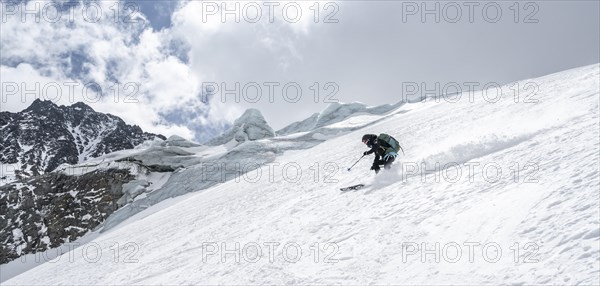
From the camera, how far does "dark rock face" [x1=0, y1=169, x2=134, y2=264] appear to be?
69250 millimetres

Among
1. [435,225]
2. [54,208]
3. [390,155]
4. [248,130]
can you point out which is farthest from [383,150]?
[248,130]

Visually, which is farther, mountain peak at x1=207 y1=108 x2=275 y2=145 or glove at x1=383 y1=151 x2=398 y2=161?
mountain peak at x1=207 y1=108 x2=275 y2=145

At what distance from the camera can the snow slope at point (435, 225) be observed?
563 cm

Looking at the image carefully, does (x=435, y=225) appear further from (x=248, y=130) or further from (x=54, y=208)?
(x=248, y=130)

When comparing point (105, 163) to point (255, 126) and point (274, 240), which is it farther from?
point (274, 240)

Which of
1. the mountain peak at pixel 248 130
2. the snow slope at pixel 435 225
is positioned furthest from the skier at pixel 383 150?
the mountain peak at pixel 248 130

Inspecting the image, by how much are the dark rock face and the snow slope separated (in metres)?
59.4

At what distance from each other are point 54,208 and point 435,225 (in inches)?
3286

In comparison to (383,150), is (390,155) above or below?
below

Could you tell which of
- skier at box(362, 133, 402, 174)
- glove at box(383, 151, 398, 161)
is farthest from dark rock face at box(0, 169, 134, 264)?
glove at box(383, 151, 398, 161)

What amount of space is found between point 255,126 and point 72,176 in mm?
42225

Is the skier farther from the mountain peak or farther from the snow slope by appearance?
the mountain peak

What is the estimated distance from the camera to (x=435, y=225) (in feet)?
24.6

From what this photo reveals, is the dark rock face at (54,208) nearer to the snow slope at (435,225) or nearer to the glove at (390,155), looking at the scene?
the snow slope at (435,225)
